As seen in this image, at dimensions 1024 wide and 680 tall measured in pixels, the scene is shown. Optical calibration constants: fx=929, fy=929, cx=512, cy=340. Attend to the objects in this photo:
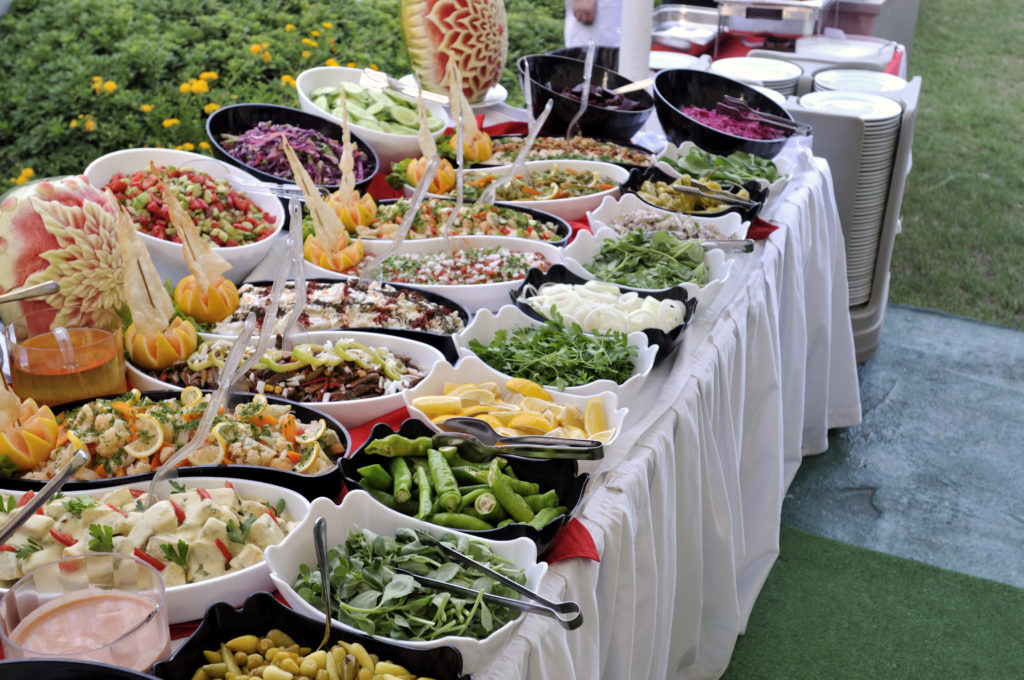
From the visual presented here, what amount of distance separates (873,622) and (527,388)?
1.44m

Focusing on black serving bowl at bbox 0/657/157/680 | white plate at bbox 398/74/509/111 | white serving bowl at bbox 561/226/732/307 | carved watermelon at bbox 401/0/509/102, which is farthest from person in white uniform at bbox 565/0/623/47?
black serving bowl at bbox 0/657/157/680

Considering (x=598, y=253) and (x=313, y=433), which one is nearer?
(x=313, y=433)

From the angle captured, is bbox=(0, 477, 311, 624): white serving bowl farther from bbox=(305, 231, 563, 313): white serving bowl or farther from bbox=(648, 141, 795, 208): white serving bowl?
bbox=(648, 141, 795, 208): white serving bowl

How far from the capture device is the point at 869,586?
2604 millimetres

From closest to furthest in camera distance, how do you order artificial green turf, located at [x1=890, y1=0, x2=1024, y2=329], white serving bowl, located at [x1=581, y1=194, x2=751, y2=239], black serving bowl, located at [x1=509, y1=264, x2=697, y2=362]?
black serving bowl, located at [x1=509, y1=264, x2=697, y2=362] → white serving bowl, located at [x1=581, y1=194, x2=751, y2=239] → artificial green turf, located at [x1=890, y1=0, x2=1024, y2=329]

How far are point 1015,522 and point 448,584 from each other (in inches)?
94.9

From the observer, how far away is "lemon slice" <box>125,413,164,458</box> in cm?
136

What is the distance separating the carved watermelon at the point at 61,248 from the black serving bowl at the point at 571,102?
1636mm

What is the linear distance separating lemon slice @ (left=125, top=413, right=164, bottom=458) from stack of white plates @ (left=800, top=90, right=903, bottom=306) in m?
2.75

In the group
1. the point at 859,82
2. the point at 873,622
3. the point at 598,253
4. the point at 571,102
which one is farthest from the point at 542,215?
the point at 859,82

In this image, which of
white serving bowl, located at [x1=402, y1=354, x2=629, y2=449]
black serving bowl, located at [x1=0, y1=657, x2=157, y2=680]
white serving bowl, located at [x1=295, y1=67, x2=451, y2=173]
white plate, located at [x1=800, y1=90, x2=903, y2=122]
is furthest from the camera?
white plate, located at [x1=800, y1=90, x2=903, y2=122]

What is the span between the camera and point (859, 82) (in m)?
3.77

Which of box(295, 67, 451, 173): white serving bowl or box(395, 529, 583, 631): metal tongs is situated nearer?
box(395, 529, 583, 631): metal tongs

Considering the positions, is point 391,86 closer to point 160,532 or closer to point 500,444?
point 500,444
